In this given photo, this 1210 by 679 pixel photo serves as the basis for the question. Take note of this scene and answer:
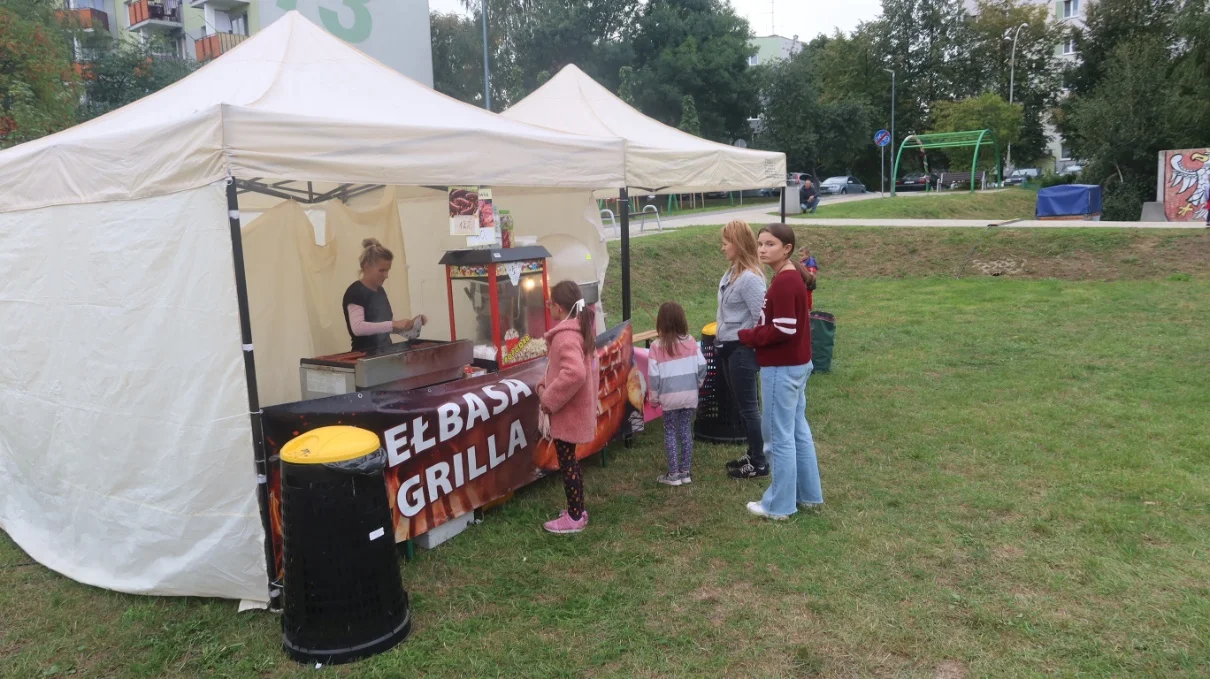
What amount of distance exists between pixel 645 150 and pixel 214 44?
1407 inches

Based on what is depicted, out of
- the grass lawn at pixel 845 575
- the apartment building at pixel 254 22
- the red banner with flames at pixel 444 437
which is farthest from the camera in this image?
the apartment building at pixel 254 22

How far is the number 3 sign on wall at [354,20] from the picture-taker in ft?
111

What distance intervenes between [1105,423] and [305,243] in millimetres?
6113

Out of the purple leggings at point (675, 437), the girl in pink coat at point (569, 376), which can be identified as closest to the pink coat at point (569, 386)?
the girl in pink coat at point (569, 376)

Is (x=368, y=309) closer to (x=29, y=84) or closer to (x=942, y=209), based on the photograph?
(x=29, y=84)

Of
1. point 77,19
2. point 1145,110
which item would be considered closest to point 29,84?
point 77,19

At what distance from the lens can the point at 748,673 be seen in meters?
3.00

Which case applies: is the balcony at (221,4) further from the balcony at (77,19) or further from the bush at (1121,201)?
the bush at (1121,201)

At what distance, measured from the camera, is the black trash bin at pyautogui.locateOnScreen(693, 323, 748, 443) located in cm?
580

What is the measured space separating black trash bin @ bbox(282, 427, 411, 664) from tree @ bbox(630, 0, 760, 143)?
126 ft

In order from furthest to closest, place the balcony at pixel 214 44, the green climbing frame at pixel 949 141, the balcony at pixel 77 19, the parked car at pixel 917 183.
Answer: the parked car at pixel 917 183
the balcony at pixel 214 44
the green climbing frame at pixel 949 141
the balcony at pixel 77 19

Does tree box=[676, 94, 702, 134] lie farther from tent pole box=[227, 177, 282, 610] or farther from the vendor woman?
tent pole box=[227, 177, 282, 610]

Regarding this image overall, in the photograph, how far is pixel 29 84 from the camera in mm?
15586

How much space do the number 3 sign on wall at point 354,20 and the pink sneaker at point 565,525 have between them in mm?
34624
